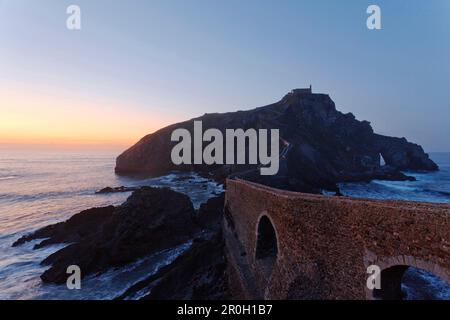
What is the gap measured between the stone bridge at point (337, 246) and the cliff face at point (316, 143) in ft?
150

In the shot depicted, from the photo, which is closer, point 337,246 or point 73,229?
point 337,246

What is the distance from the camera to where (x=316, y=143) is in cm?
7600

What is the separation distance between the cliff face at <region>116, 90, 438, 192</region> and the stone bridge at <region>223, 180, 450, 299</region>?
45.8m

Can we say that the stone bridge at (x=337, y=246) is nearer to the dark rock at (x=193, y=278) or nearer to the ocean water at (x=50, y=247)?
the dark rock at (x=193, y=278)

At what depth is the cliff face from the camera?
229 feet

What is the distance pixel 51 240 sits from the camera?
29.0 meters

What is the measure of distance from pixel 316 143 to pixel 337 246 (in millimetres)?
69142

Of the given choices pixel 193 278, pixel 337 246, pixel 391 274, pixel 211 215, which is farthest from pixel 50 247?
pixel 391 274

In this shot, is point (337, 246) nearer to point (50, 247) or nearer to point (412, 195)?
point (50, 247)

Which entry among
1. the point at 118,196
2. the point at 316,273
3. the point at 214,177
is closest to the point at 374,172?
the point at 214,177

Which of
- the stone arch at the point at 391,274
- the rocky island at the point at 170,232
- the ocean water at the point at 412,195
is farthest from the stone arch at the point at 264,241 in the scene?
the stone arch at the point at 391,274

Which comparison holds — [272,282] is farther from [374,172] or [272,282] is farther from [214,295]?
[374,172]

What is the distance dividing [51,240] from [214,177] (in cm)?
3789

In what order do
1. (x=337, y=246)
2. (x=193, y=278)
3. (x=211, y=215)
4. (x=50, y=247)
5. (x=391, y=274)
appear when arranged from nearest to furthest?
1. (x=391, y=274)
2. (x=337, y=246)
3. (x=193, y=278)
4. (x=50, y=247)
5. (x=211, y=215)
